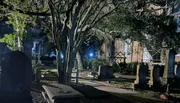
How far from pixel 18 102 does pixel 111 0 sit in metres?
7.66

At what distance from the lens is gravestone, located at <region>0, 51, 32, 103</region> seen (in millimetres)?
5930

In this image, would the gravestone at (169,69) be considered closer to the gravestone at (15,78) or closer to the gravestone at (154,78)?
the gravestone at (154,78)

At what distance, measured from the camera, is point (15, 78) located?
19.7 feet

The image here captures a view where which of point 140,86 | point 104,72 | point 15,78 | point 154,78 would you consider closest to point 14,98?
point 15,78

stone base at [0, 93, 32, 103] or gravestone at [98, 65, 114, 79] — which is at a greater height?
gravestone at [98, 65, 114, 79]

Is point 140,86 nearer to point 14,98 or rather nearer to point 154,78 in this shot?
point 154,78

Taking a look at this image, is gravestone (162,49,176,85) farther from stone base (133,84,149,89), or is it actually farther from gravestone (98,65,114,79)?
gravestone (98,65,114,79)

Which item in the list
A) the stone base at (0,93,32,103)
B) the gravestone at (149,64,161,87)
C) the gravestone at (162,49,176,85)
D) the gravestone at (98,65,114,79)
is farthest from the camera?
the gravestone at (98,65,114,79)

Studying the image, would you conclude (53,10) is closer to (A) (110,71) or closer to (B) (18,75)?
(B) (18,75)

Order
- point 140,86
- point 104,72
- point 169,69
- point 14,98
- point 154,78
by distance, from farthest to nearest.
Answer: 1. point 104,72
2. point 169,69
3. point 154,78
4. point 140,86
5. point 14,98

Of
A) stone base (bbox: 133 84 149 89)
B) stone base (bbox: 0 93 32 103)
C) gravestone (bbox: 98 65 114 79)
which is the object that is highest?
gravestone (bbox: 98 65 114 79)

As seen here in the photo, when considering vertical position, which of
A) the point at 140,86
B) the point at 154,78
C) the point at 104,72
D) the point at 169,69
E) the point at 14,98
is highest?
the point at 169,69

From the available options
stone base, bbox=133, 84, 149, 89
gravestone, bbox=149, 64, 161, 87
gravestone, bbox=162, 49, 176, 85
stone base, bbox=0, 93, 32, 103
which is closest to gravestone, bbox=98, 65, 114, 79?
gravestone, bbox=149, 64, 161, 87

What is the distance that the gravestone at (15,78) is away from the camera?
5930 millimetres
